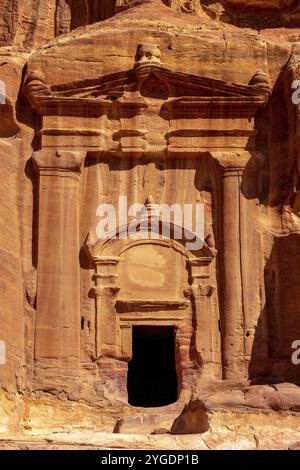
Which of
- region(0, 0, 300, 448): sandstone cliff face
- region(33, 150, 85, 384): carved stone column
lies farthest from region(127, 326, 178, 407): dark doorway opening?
region(33, 150, 85, 384): carved stone column

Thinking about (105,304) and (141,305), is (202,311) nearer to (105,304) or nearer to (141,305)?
(141,305)

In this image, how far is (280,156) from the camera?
2425 cm

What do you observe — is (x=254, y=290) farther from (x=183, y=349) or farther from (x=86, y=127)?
(x=86, y=127)

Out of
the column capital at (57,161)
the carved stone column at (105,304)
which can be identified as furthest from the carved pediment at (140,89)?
the carved stone column at (105,304)

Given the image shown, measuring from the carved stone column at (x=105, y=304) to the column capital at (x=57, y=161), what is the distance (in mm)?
1873

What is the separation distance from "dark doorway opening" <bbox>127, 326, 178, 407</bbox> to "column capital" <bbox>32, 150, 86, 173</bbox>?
4.52 meters

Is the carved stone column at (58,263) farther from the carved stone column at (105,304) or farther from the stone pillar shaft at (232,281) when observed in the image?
the stone pillar shaft at (232,281)

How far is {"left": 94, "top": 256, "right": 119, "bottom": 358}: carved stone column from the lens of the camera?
23.2 meters

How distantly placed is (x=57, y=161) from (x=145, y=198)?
74.1 inches

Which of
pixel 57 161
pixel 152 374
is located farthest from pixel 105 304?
pixel 152 374

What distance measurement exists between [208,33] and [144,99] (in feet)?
6.39

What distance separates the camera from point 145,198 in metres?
24.2
